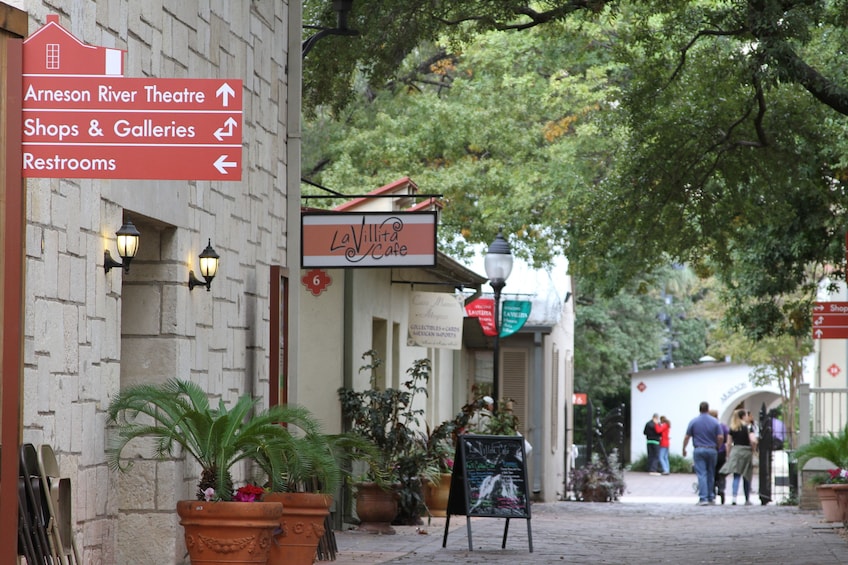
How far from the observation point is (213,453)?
8508mm

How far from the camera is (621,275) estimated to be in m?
19.3

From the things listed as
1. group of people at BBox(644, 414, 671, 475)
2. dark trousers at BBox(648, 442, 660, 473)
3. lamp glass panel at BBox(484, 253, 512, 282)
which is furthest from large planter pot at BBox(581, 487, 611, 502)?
dark trousers at BBox(648, 442, 660, 473)

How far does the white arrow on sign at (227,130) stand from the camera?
222 inches

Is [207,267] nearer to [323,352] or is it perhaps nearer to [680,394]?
[323,352]

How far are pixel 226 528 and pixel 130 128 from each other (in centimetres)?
347

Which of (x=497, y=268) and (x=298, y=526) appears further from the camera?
(x=497, y=268)

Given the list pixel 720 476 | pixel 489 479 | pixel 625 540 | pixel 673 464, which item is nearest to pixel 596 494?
pixel 720 476

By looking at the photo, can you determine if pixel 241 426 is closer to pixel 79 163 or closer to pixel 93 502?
pixel 93 502

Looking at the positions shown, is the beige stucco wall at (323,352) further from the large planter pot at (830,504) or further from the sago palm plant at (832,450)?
the large planter pot at (830,504)

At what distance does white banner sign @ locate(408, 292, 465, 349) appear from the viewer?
704 inches

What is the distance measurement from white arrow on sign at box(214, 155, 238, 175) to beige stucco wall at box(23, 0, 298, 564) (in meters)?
1.70

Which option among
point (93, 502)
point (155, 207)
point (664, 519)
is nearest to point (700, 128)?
point (664, 519)

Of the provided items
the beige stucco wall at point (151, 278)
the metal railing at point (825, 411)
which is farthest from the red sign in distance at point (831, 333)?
the beige stucco wall at point (151, 278)

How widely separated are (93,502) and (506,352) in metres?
17.9
